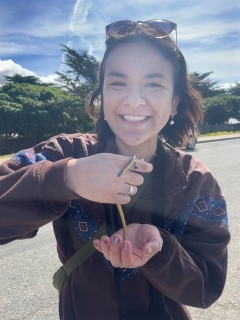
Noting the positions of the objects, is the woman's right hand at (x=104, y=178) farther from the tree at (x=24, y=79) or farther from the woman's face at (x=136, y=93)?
the tree at (x=24, y=79)

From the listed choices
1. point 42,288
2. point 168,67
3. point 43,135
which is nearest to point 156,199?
point 168,67

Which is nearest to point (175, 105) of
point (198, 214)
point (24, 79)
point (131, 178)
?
point (198, 214)

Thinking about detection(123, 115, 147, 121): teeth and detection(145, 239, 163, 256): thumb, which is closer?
detection(145, 239, 163, 256): thumb

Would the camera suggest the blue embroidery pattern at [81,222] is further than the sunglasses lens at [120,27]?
No

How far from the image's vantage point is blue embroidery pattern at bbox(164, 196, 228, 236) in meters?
1.54

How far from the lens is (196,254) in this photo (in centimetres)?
150

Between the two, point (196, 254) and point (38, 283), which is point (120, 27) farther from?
point (38, 283)

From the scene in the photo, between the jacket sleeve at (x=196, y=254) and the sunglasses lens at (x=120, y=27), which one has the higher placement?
the sunglasses lens at (x=120, y=27)

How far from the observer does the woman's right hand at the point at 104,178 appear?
115 centimetres

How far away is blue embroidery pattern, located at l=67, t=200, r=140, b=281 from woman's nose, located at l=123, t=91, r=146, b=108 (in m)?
0.39

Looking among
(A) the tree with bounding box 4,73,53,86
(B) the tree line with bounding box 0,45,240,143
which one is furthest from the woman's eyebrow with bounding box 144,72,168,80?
(A) the tree with bounding box 4,73,53,86

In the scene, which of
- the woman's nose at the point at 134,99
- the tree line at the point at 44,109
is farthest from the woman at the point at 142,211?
the tree line at the point at 44,109

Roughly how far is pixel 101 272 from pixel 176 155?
0.52m

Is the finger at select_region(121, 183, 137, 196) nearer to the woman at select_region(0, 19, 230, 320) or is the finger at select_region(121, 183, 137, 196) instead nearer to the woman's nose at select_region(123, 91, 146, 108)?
the woman at select_region(0, 19, 230, 320)
